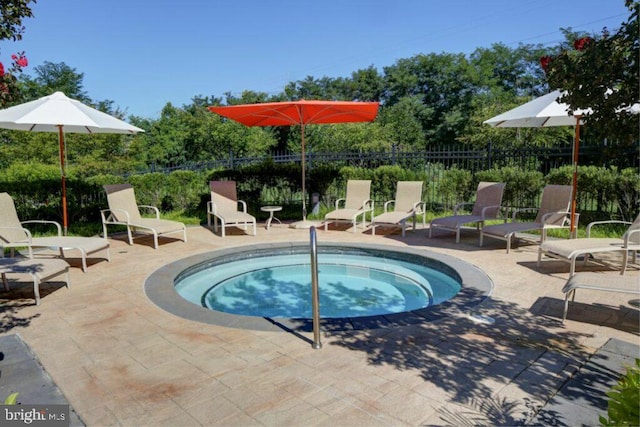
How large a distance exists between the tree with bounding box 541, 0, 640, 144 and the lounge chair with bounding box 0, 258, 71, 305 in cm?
531

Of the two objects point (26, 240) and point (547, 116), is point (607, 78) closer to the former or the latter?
point (547, 116)

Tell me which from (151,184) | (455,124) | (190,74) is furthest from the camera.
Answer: (455,124)

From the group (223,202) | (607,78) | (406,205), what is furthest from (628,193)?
(223,202)

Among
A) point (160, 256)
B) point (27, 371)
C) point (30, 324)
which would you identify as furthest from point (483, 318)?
point (160, 256)

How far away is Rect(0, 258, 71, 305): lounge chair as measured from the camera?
471 centimetres

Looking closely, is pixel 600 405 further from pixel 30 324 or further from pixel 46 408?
pixel 30 324

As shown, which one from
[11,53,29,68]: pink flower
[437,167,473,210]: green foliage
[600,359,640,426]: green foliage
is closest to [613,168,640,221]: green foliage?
[437,167,473,210]: green foliage

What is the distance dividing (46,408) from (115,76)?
3153cm

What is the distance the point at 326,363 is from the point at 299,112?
261 inches

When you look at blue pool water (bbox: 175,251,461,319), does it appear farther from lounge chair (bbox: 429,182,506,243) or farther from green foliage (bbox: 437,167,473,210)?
green foliage (bbox: 437,167,473,210)

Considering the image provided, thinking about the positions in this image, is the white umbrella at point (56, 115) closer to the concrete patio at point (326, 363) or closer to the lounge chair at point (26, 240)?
the lounge chair at point (26, 240)

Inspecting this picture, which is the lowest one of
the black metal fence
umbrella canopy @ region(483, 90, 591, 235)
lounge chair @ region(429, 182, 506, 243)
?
lounge chair @ region(429, 182, 506, 243)

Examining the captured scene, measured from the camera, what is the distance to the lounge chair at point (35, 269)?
4.71 m

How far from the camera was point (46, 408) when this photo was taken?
2.73m
